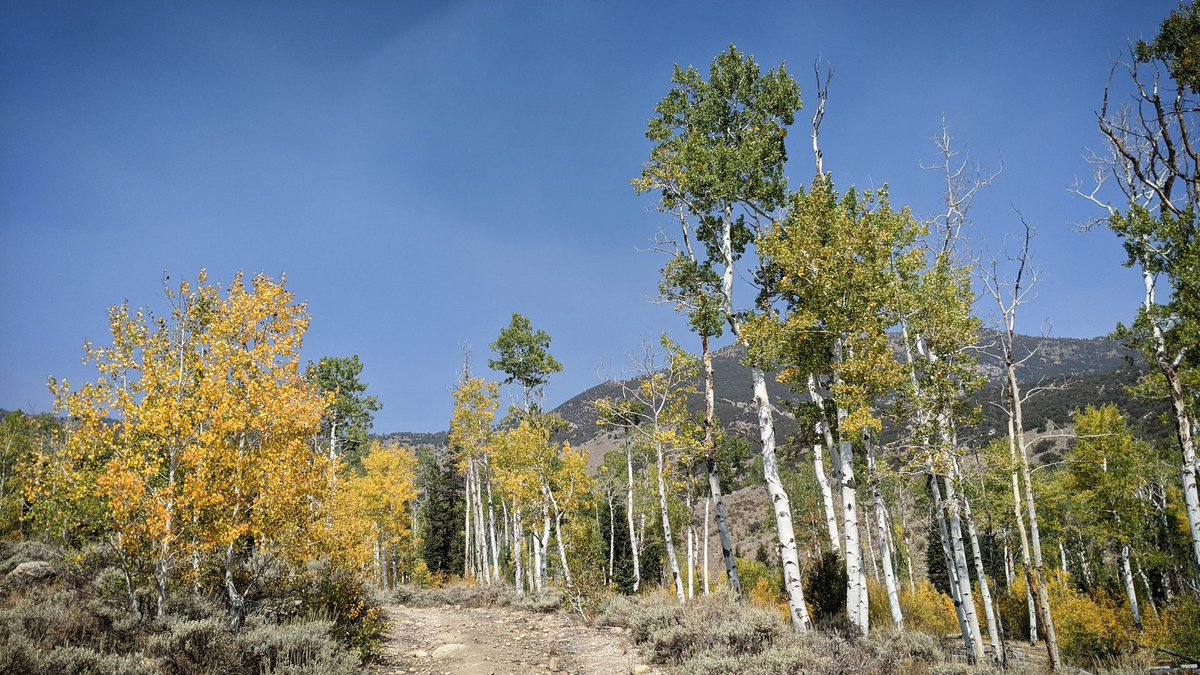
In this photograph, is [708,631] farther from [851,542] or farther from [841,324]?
[841,324]

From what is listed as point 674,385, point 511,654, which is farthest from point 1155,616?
point 511,654

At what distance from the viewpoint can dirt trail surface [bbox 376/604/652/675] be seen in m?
10.9

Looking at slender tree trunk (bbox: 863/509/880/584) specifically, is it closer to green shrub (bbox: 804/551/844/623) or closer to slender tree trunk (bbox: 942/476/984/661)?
green shrub (bbox: 804/551/844/623)

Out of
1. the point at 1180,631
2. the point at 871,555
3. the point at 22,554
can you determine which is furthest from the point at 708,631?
the point at 871,555

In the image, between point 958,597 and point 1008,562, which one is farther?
point 1008,562

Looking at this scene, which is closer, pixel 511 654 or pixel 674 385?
pixel 511 654

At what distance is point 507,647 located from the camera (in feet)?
43.1

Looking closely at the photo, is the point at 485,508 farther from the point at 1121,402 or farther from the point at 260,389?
the point at 1121,402

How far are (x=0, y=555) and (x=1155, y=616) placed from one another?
45.0 m

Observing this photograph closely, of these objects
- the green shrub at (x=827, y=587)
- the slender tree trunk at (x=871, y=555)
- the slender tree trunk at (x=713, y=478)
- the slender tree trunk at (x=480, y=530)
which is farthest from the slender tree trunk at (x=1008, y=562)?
the slender tree trunk at (x=480, y=530)

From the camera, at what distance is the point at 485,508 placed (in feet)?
157

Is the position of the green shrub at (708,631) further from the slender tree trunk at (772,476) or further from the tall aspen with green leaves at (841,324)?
the tall aspen with green leaves at (841,324)

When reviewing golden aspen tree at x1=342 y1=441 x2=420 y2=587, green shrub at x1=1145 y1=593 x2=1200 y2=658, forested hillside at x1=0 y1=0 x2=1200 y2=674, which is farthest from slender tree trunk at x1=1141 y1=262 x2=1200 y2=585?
golden aspen tree at x1=342 y1=441 x2=420 y2=587

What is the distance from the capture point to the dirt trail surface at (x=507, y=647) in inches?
429
